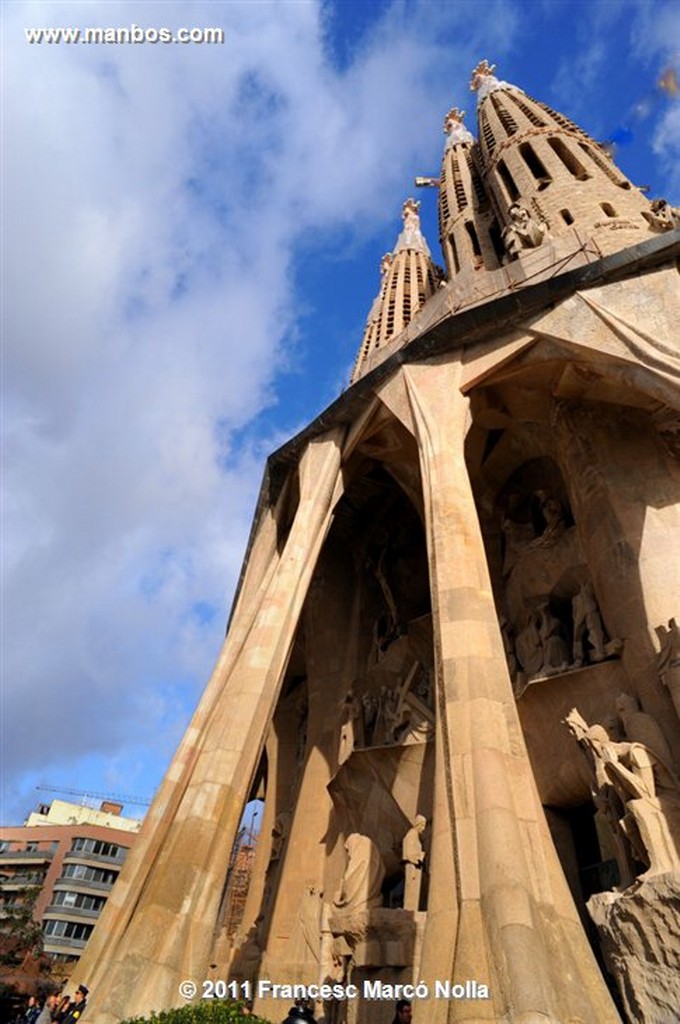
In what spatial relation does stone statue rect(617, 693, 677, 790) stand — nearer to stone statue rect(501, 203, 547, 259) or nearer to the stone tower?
the stone tower

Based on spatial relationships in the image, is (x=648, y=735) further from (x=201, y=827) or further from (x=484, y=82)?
(x=484, y=82)

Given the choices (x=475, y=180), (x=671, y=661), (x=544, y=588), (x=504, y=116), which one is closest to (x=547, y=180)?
(x=504, y=116)

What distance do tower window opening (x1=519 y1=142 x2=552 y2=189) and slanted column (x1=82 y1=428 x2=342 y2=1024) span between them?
14745mm

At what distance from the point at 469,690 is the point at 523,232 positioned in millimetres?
13074

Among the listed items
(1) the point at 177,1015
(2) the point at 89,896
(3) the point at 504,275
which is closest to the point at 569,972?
(1) the point at 177,1015

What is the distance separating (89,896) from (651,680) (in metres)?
38.6

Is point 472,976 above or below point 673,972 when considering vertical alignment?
below

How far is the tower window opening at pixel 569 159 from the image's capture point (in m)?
18.8

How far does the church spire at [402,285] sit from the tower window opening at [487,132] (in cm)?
812

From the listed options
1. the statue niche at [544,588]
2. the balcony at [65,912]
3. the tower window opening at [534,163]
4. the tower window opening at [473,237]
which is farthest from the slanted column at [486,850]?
the balcony at [65,912]

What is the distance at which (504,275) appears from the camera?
13.7 meters

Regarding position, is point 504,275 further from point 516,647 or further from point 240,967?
point 240,967

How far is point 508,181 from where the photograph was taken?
21.5 metres

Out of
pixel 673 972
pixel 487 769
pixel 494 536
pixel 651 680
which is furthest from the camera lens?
pixel 494 536
